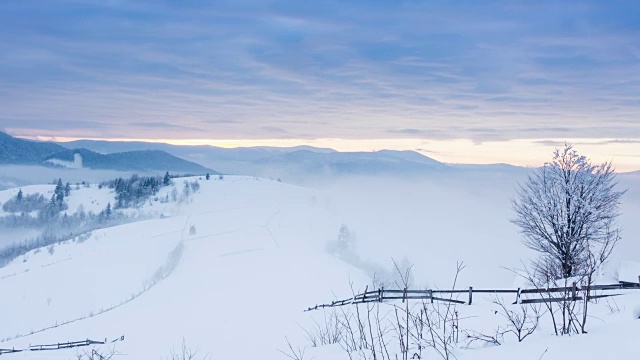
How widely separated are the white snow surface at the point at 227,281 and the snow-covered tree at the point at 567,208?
3.12m

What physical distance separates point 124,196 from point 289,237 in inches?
4690

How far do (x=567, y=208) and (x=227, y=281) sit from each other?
46.7 meters

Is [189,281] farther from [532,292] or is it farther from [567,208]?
[532,292]

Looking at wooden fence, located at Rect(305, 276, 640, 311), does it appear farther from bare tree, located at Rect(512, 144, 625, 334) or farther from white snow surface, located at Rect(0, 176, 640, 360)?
bare tree, located at Rect(512, 144, 625, 334)

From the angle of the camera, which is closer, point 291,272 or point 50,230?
point 291,272

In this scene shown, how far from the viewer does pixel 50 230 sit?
621 feet

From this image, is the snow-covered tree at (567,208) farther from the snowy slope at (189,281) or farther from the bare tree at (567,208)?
the snowy slope at (189,281)

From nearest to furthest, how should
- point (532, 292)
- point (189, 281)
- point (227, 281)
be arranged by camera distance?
point (532, 292) < point (227, 281) < point (189, 281)

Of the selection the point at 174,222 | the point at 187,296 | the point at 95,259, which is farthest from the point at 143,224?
the point at 187,296

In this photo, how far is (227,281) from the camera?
66.2 meters

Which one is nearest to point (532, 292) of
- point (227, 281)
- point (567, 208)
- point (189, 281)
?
point (567, 208)

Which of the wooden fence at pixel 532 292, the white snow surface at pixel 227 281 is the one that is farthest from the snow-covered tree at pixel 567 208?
the wooden fence at pixel 532 292

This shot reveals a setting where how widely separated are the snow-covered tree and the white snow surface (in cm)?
312

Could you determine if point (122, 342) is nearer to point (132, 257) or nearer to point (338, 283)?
point (338, 283)
